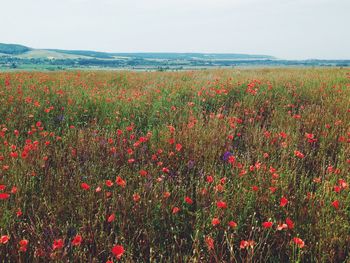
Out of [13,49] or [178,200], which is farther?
[13,49]

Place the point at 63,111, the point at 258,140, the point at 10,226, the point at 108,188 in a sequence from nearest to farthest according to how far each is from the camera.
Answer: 1. the point at 10,226
2. the point at 108,188
3. the point at 258,140
4. the point at 63,111

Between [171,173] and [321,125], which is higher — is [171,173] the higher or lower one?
the lower one

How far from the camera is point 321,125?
4027mm

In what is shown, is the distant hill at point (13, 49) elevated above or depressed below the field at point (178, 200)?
above

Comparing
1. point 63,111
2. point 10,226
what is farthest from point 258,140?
point 63,111

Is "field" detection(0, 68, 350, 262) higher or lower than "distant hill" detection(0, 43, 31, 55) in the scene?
lower

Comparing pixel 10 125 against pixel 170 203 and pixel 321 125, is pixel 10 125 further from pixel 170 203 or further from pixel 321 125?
pixel 321 125

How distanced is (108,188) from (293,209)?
1452 mm

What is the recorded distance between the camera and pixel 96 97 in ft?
18.4

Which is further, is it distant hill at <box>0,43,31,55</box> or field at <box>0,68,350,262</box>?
distant hill at <box>0,43,31,55</box>

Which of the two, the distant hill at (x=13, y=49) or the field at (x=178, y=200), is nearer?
the field at (x=178, y=200)

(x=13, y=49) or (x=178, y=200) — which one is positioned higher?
(x=13, y=49)

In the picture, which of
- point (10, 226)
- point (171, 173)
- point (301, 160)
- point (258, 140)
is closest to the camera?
point (10, 226)

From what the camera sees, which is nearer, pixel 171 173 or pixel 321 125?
pixel 171 173
